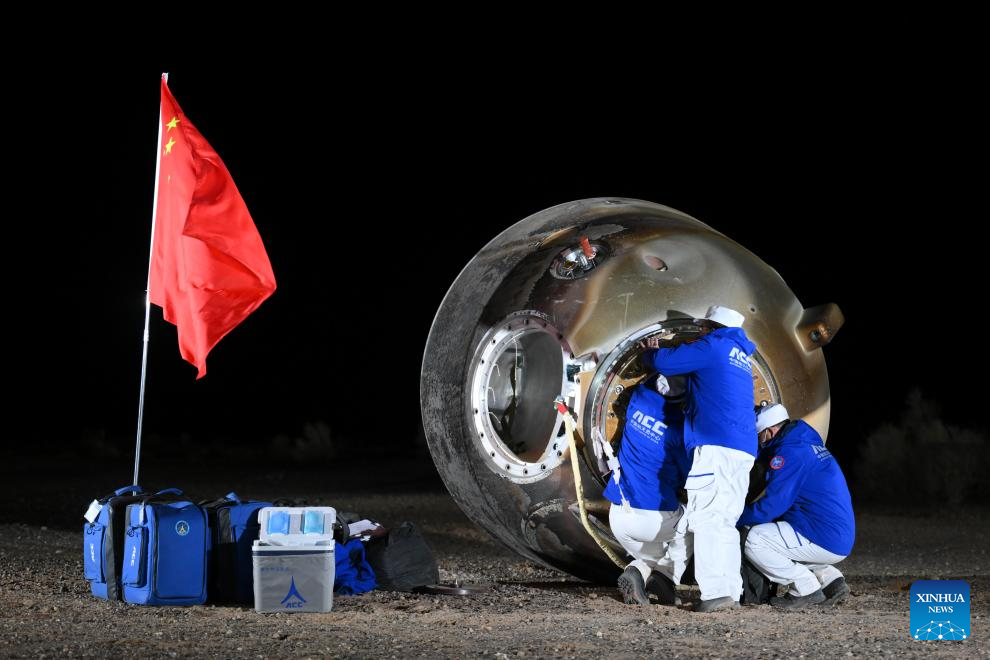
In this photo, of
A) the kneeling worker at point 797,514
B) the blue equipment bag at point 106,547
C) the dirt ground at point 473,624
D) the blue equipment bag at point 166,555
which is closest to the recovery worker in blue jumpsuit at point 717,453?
the dirt ground at point 473,624

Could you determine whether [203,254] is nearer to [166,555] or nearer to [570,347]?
[166,555]

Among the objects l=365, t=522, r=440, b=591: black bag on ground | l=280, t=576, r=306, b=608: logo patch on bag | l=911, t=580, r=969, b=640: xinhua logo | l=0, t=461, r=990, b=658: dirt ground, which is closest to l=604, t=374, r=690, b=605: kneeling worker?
l=0, t=461, r=990, b=658: dirt ground

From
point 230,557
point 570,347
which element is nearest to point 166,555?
point 230,557

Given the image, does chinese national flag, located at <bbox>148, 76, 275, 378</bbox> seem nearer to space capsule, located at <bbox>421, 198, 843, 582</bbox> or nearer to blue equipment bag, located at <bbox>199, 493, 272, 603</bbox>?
blue equipment bag, located at <bbox>199, 493, 272, 603</bbox>

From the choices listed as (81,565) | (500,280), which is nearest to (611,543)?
(500,280)

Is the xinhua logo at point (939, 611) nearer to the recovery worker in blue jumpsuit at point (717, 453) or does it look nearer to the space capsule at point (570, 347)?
the recovery worker in blue jumpsuit at point (717, 453)

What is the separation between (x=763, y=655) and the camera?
240 inches

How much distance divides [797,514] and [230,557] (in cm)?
358

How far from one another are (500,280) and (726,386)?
1586 millimetres

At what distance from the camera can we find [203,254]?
9.80 meters

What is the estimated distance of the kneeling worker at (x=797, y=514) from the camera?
26.1ft

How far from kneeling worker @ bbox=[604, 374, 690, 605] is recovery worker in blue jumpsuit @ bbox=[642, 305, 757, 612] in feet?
0.54

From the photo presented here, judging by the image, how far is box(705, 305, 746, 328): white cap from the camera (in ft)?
25.5

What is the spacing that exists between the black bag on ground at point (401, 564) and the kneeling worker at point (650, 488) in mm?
1513
